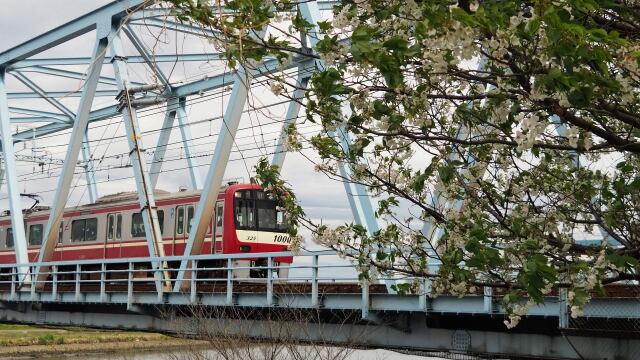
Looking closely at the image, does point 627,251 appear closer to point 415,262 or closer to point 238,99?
point 415,262

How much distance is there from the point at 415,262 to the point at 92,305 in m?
15.1

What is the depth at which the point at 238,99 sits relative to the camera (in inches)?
617

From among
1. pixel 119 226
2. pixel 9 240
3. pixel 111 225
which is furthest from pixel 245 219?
pixel 9 240

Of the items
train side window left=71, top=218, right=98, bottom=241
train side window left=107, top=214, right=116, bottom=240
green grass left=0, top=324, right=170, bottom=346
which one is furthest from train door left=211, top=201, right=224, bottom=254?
green grass left=0, top=324, right=170, bottom=346

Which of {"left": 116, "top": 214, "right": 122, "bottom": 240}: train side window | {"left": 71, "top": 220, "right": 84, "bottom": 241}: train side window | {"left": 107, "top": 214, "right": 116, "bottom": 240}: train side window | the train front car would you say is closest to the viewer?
the train front car

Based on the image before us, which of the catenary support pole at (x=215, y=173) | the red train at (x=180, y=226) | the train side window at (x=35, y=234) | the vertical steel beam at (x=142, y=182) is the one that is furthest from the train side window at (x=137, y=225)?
the catenary support pole at (x=215, y=173)

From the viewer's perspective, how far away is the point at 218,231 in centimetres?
2066

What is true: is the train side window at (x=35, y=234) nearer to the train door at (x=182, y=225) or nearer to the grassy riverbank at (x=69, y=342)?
the train door at (x=182, y=225)

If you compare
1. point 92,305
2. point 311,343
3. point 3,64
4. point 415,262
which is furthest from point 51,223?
point 415,262

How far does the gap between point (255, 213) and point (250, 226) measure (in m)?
0.38

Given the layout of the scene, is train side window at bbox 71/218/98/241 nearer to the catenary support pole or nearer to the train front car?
the train front car

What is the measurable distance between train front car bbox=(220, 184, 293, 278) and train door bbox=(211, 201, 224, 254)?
0.9 inches

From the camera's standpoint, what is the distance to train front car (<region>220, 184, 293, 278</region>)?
2044 centimetres

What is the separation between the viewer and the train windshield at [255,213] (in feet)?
67.9
